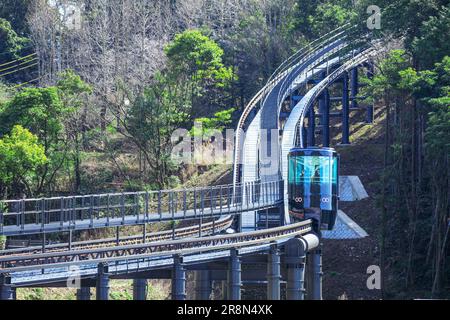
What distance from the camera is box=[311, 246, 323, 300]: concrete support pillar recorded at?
121ft

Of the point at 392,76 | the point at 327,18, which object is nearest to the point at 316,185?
the point at 392,76

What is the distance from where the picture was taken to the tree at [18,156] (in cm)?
4894

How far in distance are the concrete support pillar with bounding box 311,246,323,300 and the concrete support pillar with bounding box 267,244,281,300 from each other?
3.27 m

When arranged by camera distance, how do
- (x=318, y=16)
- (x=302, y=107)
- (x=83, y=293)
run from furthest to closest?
(x=318, y=16) < (x=302, y=107) < (x=83, y=293)

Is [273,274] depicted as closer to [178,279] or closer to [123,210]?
[178,279]

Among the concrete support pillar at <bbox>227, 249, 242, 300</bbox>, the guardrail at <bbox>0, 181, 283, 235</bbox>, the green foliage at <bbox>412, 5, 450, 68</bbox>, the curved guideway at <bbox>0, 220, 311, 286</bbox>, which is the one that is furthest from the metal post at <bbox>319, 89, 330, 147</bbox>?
→ the concrete support pillar at <bbox>227, 249, 242, 300</bbox>

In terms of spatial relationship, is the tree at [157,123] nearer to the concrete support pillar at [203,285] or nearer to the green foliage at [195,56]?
the green foliage at [195,56]

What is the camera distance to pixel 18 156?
49.7 m

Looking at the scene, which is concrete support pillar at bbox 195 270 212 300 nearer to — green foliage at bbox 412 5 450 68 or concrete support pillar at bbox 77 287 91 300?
concrete support pillar at bbox 77 287 91 300

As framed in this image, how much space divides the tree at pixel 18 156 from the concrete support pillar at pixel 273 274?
62.0ft

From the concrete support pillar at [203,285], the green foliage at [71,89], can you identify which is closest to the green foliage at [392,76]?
the concrete support pillar at [203,285]

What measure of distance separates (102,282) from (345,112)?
29854mm

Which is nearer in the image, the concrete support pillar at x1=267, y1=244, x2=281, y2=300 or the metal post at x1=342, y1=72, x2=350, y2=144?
the concrete support pillar at x1=267, y1=244, x2=281, y2=300
